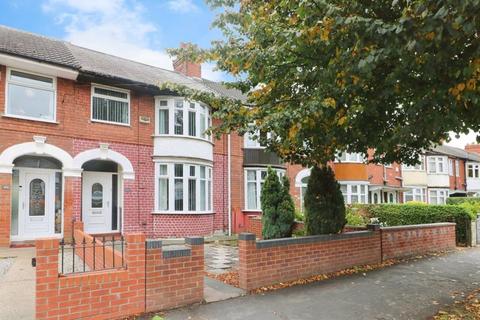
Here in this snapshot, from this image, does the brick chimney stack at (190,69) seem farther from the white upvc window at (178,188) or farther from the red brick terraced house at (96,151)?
the white upvc window at (178,188)

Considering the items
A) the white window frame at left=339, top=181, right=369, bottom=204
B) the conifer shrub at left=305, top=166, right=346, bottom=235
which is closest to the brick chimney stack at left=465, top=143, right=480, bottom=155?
the white window frame at left=339, top=181, right=369, bottom=204

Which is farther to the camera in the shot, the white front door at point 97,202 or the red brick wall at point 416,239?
the white front door at point 97,202

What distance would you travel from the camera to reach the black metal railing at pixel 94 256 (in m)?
5.51

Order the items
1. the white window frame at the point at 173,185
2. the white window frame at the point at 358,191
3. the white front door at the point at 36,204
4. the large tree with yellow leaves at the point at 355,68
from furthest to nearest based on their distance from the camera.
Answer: the white window frame at the point at 358,191
the white window frame at the point at 173,185
the white front door at the point at 36,204
the large tree with yellow leaves at the point at 355,68

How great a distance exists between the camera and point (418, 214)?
50.9ft

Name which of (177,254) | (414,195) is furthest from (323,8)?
(414,195)

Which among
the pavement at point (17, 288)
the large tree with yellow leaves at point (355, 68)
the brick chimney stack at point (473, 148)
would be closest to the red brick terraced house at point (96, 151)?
the pavement at point (17, 288)

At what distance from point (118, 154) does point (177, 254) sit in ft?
29.1

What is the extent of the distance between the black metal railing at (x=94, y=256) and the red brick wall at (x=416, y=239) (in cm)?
670

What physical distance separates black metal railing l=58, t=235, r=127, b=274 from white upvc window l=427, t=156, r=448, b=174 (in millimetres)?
31017

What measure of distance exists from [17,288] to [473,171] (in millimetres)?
43149

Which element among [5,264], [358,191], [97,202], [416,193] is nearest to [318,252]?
[5,264]

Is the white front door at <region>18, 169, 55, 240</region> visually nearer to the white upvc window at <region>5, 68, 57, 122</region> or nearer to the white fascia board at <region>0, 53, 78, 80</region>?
the white upvc window at <region>5, 68, 57, 122</region>

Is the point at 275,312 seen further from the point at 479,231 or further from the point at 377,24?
the point at 479,231
